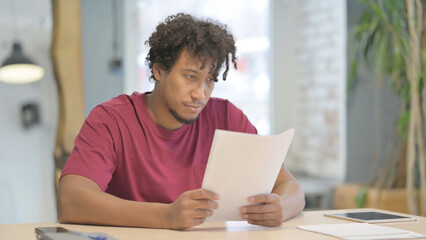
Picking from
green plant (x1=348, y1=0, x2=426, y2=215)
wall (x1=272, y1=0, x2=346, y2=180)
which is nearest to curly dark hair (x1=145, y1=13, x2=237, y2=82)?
green plant (x1=348, y1=0, x2=426, y2=215)

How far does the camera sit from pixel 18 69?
317 cm

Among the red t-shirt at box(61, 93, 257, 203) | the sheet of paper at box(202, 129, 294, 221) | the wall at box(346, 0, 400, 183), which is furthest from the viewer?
the wall at box(346, 0, 400, 183)

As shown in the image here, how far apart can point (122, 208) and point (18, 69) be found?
1.92m

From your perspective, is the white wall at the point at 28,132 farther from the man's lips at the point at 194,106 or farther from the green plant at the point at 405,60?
the green plant at the point at 405,60

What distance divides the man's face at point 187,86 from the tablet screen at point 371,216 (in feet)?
1.69

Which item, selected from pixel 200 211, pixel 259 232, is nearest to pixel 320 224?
pixel 259 232

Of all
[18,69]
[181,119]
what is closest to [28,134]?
[18,69]

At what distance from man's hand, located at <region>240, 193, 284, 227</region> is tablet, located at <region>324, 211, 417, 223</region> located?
25 centimetres

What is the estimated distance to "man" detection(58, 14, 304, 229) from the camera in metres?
1.64

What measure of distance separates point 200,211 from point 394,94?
2878mm

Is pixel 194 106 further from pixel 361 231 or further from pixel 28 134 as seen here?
pixel 28 134

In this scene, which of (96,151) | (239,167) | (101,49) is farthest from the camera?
(101,49)

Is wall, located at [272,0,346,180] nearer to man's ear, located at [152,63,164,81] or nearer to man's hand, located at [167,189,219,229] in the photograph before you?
man's ear, located at [152,63,164,81]

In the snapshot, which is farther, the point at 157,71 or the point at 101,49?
the point at 101,49
